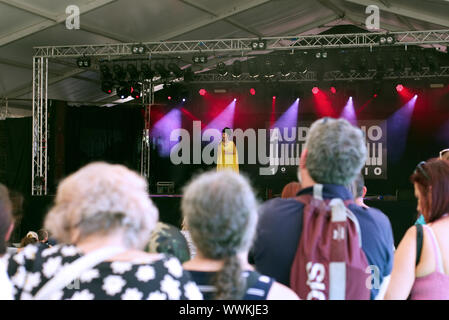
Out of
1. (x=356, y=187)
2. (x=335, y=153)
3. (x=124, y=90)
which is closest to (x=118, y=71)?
(x=124, y=90)

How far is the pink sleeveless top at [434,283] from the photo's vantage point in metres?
1.52

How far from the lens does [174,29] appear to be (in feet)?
29.9

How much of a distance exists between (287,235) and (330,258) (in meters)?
0.14

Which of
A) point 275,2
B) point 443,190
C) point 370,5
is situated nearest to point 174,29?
point 275,2

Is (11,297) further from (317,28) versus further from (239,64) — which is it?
(317,28)

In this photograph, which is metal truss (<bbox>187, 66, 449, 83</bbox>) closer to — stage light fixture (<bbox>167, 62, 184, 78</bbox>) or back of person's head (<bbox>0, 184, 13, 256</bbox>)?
stage light fixture (<bbox>167, 62, 184, 78</bbox>)

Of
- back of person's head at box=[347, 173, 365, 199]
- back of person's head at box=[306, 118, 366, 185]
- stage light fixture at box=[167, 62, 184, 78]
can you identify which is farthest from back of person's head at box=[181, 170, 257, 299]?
stage light fixture at box=[167, 62, 184, 78]

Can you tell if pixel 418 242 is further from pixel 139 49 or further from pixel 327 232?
pixel 139 49

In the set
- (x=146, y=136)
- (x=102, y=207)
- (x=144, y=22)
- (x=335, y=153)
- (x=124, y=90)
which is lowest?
(x=102, y=207)

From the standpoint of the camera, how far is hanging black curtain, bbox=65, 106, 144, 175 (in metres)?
10.6

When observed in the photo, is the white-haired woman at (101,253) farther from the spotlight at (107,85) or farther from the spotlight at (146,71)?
the spotlight at (107,85)

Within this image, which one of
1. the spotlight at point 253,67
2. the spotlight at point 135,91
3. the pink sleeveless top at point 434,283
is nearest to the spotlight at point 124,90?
the spotlight at point 135,91

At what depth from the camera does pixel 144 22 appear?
27.7ft

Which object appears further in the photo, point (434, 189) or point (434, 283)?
point (434, 189)
